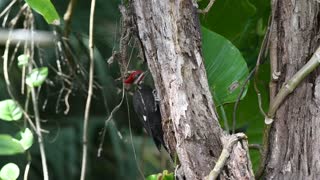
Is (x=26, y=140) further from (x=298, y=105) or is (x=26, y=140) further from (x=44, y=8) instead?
(x=298, y=105)

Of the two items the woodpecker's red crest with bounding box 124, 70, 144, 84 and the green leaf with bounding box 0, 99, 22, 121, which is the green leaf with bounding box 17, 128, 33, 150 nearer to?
the green leaf with bounding box 0, 99, 22, 121

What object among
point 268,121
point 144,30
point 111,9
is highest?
point 144,30

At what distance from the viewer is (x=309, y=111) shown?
0.81 meters

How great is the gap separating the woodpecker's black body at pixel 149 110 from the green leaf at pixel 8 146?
9.2 inches

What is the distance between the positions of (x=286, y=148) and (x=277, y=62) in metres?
0.12

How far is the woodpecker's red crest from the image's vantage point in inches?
38.0

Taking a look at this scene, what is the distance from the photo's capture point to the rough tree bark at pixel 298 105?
81 centimetres

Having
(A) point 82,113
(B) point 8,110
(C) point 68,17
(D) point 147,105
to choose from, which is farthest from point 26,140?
(A) point 82,113

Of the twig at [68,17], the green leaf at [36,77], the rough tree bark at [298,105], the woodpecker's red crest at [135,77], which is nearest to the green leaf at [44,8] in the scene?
the woodpecker's red crest at [135,77]

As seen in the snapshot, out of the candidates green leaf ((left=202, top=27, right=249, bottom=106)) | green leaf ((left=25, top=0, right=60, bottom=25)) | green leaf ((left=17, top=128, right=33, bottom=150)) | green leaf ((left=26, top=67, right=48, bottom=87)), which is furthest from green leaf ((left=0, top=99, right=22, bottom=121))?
green leaf ((left=202, top=27, right=249, bottom=106))

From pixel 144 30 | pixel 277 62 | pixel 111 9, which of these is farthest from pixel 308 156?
pixel 111 9

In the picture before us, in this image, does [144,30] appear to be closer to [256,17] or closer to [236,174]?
[236,174]

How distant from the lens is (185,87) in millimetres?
791

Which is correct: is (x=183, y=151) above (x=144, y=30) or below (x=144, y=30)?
below
